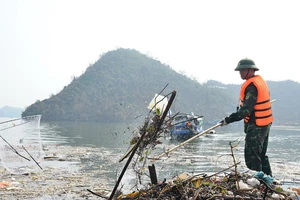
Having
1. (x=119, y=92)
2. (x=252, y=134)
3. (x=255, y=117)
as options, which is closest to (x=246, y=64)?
(x=255, y=117)

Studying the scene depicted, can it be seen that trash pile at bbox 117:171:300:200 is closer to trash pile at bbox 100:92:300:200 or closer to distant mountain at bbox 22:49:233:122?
trash pile at bbox 100:92:300:200

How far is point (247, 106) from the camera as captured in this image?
4562mm

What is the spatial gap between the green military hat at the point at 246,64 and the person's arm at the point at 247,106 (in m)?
0.28

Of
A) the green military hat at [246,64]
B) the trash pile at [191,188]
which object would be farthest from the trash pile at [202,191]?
the green military hat at [246,64]

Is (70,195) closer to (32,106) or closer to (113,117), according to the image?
(113,117)

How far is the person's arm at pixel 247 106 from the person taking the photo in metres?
4.53

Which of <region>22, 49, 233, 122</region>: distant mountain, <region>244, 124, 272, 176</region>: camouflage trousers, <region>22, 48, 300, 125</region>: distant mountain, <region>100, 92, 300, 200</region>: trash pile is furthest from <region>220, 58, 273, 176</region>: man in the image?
<region>22, 48, 300, 125</region>: distant mountain

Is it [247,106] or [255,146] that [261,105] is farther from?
[255,146]

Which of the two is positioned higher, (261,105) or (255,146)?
(261,105)

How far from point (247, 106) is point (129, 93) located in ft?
331

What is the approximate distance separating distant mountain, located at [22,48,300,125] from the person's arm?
82.1m

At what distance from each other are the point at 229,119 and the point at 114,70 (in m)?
112

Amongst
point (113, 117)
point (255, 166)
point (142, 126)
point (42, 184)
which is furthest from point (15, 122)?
A: point (113, 117)

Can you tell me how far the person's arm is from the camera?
4528 millimetres
